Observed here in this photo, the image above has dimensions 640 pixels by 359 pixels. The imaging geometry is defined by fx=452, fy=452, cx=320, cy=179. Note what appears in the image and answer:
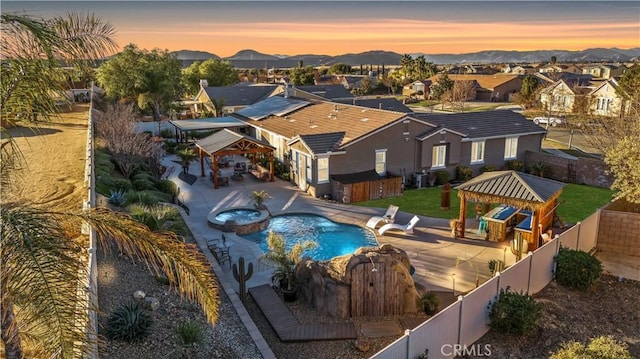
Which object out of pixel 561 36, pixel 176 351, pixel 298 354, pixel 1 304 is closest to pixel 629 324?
pixel 298 354

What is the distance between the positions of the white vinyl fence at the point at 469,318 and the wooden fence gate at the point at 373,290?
8.35 feet

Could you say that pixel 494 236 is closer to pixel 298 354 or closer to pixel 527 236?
pixel 527 236

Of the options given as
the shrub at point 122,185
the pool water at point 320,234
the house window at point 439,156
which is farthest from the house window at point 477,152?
the shrub at point 122,185

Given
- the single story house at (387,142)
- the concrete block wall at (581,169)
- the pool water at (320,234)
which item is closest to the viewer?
the pool water at (320,234)

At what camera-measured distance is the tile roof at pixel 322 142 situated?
25422 millimetres

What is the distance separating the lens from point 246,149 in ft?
94.9

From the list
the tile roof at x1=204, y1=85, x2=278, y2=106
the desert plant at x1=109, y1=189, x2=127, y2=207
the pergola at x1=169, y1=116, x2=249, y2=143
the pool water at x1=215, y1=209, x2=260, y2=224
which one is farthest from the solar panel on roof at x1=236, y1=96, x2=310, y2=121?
the desert plant at x1=109, y1=189, x2=127, y2=207

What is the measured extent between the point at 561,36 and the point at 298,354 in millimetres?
61244

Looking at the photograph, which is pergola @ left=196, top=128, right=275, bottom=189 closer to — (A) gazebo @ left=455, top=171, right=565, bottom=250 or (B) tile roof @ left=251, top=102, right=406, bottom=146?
(B) tile roof @ left=251, top=102, right=406, bottom=146

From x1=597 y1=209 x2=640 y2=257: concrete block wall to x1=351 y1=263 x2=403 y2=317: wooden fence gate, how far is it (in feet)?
31.4

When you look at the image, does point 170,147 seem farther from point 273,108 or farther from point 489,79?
point 489,79

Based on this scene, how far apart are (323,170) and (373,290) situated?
1354 cm

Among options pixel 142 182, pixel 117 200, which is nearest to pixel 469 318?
pixel 117 200

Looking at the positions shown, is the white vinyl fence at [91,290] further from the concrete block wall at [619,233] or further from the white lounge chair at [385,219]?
the concrete block wall at [619,233]
